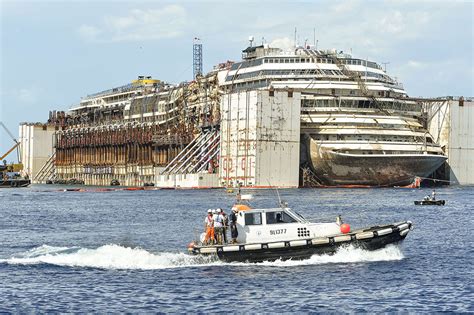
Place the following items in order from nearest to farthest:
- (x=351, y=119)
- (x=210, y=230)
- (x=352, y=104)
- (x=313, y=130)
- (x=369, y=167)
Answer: (x=210, y=230), (x=369, y=167), (x=313, y=130), (x=351, y=119), (x=352, y=104)

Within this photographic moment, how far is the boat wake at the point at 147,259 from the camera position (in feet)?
178

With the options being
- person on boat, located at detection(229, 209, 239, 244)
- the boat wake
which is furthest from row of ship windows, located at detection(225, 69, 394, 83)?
person on boat, located at detection(229, 209, 239, 244)

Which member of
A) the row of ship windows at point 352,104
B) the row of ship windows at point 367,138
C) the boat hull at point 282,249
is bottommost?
the boat hull at point 282,249

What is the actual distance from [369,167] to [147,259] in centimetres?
10336

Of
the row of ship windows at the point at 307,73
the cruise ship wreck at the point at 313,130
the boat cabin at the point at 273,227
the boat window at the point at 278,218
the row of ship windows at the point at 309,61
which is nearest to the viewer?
the boat cabin at the point at 273,227

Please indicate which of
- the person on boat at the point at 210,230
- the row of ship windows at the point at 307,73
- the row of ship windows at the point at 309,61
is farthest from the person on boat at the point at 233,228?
the row of ship windows at the point at 309,61

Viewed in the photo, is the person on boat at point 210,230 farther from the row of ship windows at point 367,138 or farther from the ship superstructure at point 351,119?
the row of ship windows at point 367,138

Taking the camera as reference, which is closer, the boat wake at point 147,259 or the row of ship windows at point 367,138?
the boat wake at point 147,259

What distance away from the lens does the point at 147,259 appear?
2196 inches

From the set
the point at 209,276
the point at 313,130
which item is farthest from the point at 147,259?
the point at 313,130

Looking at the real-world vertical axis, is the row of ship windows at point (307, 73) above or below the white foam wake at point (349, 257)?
above

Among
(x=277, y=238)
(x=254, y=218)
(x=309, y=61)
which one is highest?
(x=309, y=61)

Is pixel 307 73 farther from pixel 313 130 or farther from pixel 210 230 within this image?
pixel 210 230

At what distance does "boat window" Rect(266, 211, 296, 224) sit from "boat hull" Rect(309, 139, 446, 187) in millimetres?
99476
